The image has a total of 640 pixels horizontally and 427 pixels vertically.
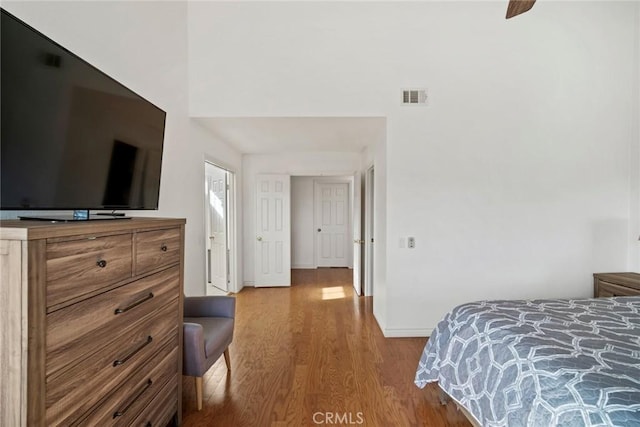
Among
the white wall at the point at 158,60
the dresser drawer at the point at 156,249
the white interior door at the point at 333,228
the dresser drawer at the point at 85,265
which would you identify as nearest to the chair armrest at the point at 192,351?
the dresser drawer at the point at 156,249

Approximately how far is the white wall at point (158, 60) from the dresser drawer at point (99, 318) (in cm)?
68

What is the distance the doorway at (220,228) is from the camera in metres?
4.45

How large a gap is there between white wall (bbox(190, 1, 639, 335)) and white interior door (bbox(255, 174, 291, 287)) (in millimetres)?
2020

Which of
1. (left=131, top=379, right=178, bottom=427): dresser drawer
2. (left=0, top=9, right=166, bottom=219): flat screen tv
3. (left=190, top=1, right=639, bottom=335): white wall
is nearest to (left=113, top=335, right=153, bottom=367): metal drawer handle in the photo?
(left=131, top=379, right=178, bottom=427): dresser drawer

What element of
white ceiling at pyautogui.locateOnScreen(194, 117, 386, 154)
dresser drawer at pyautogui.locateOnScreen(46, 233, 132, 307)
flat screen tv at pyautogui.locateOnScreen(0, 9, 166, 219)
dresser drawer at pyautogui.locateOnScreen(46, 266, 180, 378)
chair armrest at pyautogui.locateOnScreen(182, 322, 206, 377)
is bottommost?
chair armrest at pyautogui.locateOnScreen(182, 322, 206, 377)

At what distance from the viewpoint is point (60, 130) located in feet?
3.74

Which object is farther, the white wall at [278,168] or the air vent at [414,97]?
the white wall at [278,168]

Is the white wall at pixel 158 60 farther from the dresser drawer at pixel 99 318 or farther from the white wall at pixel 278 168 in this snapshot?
the white wall at pixel 278 168

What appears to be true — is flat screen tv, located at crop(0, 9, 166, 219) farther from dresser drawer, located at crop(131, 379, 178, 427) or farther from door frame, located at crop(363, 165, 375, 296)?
door frame, located at crop(363, 165, 375, 296)

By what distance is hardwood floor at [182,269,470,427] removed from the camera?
1.86 m

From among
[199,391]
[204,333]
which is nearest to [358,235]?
[204,333]

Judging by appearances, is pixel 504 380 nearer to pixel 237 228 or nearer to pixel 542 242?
pixel 542 242

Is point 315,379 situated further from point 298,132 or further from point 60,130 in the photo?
point 298,132

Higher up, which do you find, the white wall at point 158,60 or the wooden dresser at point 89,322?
the white wall at point 158,60
